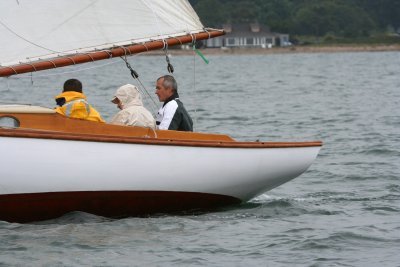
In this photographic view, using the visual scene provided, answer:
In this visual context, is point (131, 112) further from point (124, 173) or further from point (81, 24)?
point (81, 24)

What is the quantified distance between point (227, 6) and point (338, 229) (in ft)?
447

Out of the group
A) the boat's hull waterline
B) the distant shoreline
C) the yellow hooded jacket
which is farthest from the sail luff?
the distant shoreline

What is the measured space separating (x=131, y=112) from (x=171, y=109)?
0.50 meters

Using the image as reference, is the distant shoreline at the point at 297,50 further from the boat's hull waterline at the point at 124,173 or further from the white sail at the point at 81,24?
→ the boat's hull waterline at the point at 124,173

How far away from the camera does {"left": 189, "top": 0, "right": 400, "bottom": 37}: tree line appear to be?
136 meters

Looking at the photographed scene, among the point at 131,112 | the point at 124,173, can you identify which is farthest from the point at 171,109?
the point at 124,173

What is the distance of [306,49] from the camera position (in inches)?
4956

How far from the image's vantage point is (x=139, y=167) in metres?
10.2

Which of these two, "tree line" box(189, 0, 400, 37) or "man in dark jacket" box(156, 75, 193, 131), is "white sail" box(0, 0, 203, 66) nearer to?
"man in dark jacket" box(156, 75, 193, 131)

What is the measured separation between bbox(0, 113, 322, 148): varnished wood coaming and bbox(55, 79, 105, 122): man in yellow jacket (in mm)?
169

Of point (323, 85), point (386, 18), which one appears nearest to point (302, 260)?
point (323, 85)

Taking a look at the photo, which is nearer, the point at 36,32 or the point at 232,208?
the point at 36,32

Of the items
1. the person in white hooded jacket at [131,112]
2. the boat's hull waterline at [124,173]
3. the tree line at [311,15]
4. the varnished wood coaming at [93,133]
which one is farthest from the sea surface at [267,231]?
the tree line at [311,15]

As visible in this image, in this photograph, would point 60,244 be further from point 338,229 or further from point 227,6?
point 227,6
